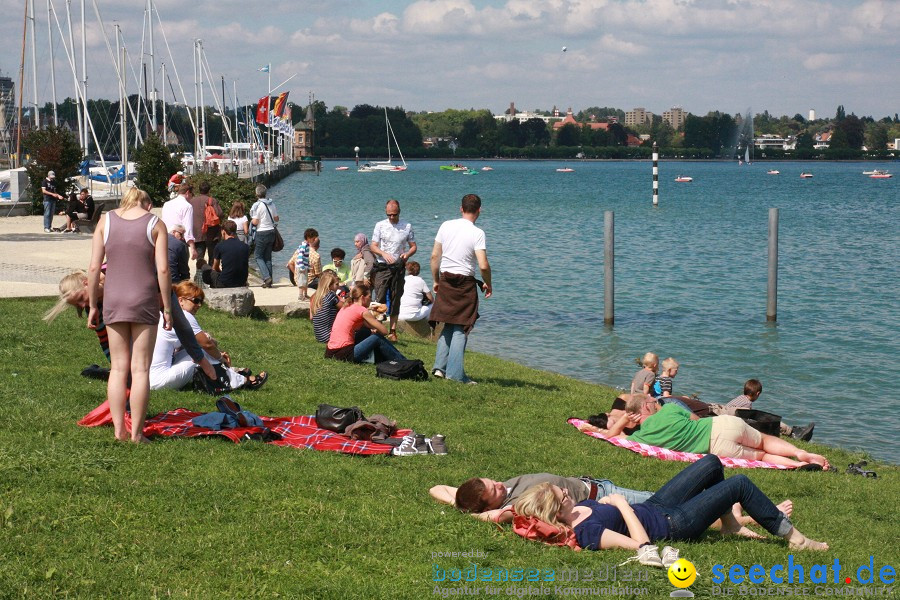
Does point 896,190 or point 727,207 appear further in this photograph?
point 896,190

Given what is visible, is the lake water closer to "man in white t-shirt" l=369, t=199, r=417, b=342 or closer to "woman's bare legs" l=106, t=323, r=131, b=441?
"man in white t-shirt" l=369, t=199, r=417, b=342

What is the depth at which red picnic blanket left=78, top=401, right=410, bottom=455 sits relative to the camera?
7684 mm

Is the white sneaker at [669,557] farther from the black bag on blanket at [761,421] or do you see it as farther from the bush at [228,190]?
the bush at [228,190]

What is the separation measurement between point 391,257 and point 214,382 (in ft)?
19.9

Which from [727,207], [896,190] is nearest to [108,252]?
[727,207]

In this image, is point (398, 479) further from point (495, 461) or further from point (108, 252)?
point (108, 252)

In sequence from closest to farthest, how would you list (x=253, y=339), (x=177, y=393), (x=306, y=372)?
(x=177, y=393) → (x=306, y=372) → (x=253, y=339)

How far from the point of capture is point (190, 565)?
17.3 ft

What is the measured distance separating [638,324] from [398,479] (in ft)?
56.6

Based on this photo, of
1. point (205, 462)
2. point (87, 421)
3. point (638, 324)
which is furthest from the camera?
point (638, 324)

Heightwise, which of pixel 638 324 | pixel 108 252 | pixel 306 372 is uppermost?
pixel 108 252

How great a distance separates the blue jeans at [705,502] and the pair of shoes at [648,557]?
0.48 meters

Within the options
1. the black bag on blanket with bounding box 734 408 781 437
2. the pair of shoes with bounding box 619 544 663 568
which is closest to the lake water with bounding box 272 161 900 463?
the black bag on blanket with bounding box 734 408 781 437

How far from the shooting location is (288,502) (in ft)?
20.5
